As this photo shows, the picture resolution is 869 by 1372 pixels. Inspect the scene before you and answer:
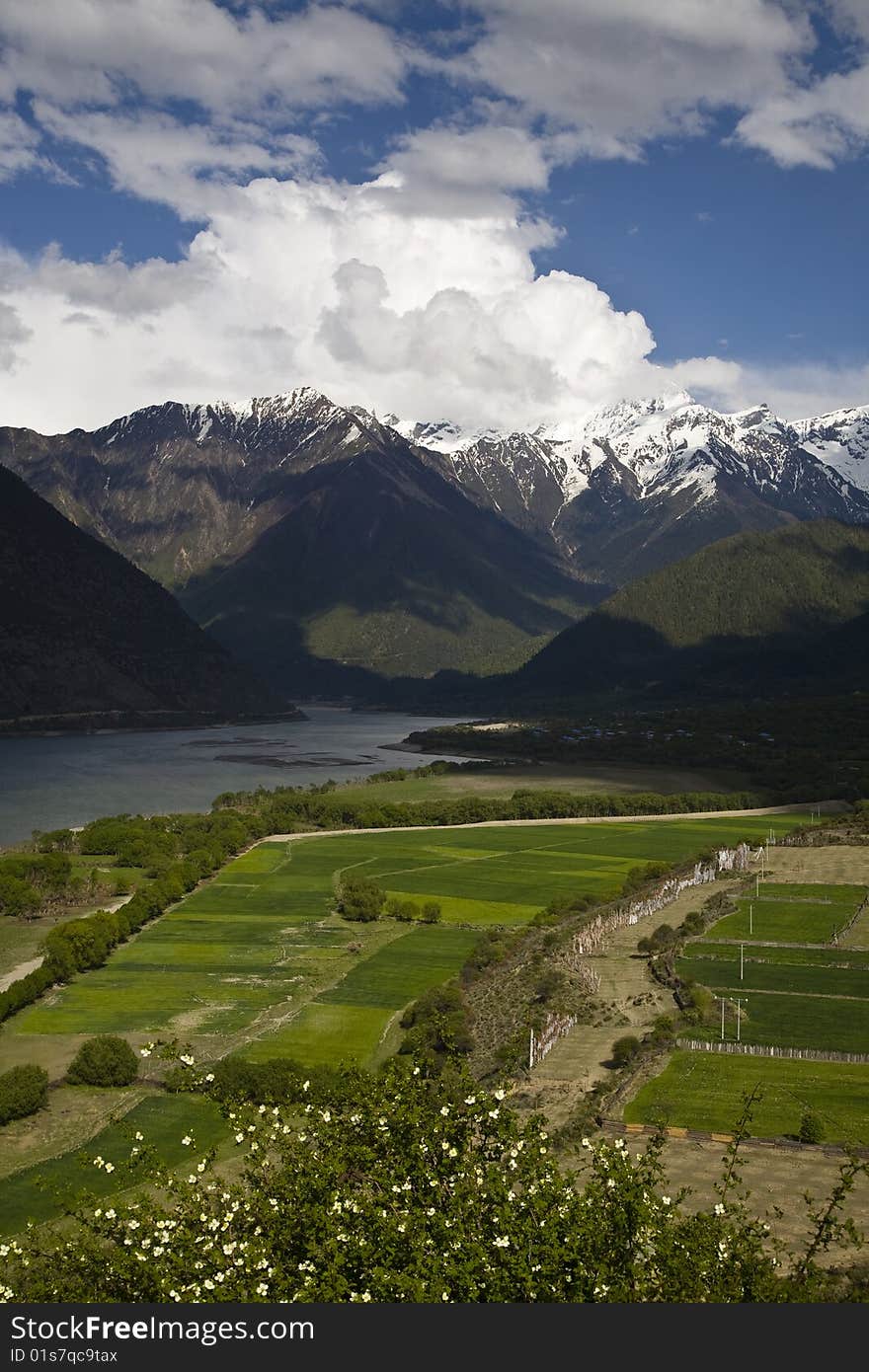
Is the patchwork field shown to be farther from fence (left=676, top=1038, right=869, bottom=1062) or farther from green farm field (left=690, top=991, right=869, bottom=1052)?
fence (left=676, top=1038, right=869, bottom=1062)

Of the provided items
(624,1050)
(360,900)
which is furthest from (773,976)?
(360,900)

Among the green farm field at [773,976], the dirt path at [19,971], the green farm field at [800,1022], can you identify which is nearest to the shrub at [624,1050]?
the green farm field at [800,1022]

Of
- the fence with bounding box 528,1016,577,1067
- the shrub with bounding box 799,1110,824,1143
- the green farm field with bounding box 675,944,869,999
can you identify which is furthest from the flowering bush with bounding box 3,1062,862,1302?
the green farm field with bounding box 675,944,869,999

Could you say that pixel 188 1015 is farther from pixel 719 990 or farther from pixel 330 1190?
pixel 330 1190

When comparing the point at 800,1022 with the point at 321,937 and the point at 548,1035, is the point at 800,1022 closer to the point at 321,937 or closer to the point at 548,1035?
the point at 548,1035

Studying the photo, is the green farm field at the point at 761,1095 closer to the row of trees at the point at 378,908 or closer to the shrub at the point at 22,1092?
the shrub at the point at 22,1092
